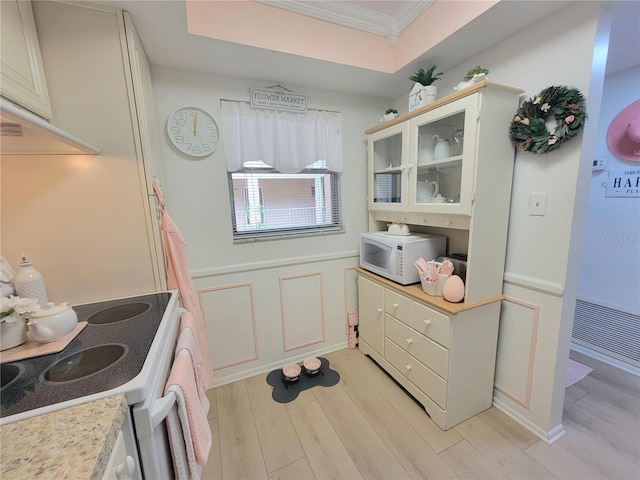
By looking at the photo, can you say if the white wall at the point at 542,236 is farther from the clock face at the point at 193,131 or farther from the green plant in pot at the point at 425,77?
the clock face at the point at 193,131

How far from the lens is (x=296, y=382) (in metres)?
1.99

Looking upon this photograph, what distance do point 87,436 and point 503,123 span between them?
6.44 ft

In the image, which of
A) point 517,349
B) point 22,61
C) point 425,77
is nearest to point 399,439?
point 517,349

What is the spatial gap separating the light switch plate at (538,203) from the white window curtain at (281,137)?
1282 mm

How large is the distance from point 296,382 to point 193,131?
192 centimetres

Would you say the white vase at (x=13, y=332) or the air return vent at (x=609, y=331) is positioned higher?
the white vase at (x=13, y=332)

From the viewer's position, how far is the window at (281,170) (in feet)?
6.15

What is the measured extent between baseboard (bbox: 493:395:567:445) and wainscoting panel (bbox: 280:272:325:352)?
4.44ft

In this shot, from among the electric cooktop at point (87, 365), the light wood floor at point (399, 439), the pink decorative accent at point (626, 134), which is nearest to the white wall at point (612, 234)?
the pink decorative accent at point (626, 134)

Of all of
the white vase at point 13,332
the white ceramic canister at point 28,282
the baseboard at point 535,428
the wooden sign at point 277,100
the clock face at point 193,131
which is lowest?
the baseboard at point 535,428

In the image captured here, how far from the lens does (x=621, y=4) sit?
1.14 metres

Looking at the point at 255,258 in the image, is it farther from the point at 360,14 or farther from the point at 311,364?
the point at 360,14

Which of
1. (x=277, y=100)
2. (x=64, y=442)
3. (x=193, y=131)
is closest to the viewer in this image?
(x=64, y=442)

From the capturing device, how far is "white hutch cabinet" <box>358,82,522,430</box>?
4.59 ft
